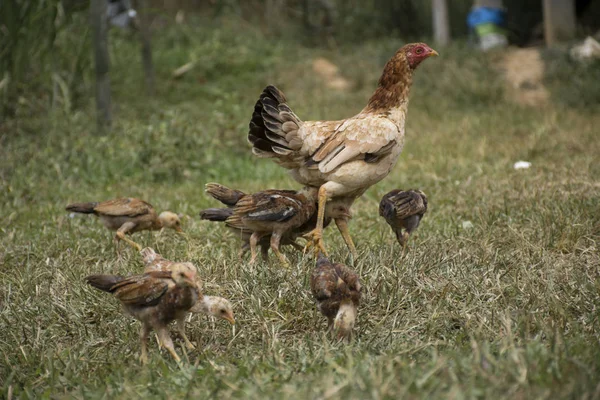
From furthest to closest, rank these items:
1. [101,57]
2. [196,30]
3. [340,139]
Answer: [196,30] < [101,57] < [340,139]

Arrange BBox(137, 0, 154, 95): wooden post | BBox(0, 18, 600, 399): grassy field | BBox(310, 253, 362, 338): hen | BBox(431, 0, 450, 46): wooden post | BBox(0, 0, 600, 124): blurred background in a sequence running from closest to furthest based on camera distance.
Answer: BBox(0, 18, 600, 399): grassy field → BBox(310, 253, 362, 338): hen → BBox(0, 0, 600, 124): blurred background → BBox(137, 0, 154, 95): wooden post → BBox(431, 0, 450, 46): wooden post

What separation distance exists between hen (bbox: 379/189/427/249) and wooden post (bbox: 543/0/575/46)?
8729mm

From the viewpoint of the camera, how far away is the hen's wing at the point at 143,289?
3699mm

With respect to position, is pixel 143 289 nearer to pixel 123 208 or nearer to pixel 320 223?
pixel 320 223

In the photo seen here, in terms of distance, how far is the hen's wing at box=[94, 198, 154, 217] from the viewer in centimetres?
568

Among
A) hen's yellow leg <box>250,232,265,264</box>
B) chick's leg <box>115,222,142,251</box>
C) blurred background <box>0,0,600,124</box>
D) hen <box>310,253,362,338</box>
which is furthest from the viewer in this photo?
blurred background <box>0,0,600,124</box>

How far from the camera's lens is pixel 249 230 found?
5078 millimetres

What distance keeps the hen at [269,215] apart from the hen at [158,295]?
47.2 inches

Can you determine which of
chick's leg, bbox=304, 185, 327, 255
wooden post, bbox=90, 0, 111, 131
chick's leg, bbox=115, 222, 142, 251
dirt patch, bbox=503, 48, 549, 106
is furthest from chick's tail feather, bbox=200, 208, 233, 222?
dirt patch, bbox=503, 48, 549, 106

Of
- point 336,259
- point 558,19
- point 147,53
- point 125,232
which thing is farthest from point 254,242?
point 558,19

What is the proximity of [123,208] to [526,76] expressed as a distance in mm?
8132

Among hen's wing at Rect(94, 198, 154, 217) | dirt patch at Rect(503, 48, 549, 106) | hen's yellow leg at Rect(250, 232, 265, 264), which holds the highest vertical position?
hen's wing at Rect(94, 198, 154, 217)

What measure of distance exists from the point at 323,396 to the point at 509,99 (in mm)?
9380

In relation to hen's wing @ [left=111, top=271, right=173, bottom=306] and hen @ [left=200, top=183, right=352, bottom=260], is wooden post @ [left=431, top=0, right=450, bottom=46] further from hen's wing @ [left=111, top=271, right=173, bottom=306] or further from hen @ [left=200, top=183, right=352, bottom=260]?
hen's wing @ [left=111, top=271, right=173, bottom=306]
